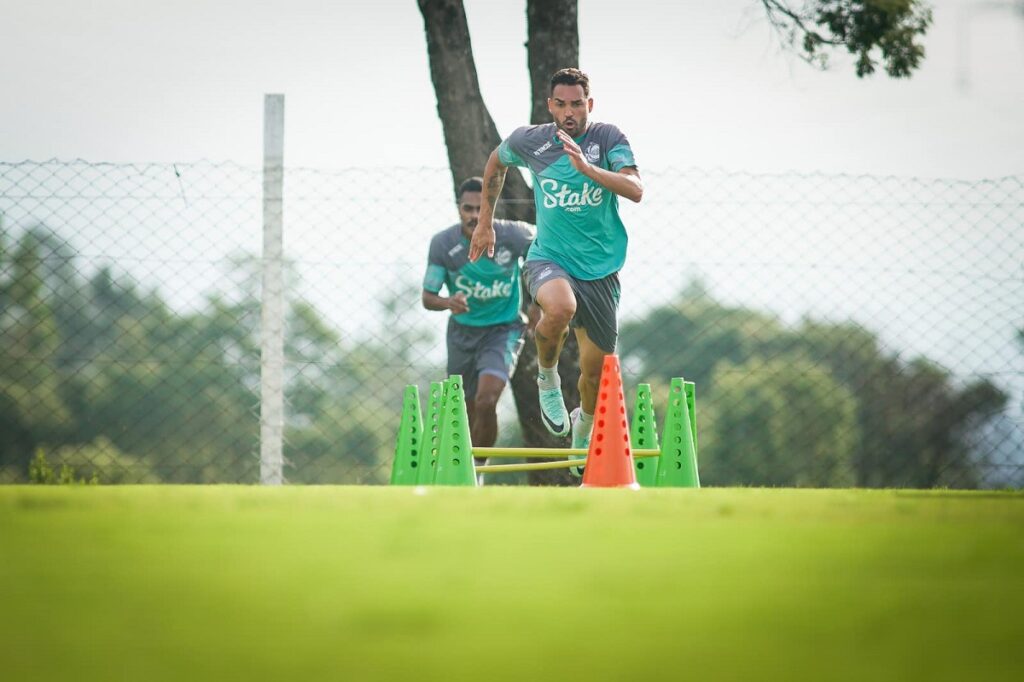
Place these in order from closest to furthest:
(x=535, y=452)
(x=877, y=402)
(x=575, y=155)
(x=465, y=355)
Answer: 1. (x=575, y=155)
2. (x=535, y=452)
3. (x=465, y=355)
4. (x=877, y=402)

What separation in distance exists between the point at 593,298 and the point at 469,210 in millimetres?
1901

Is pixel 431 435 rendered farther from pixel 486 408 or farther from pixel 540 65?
pixel 540 65

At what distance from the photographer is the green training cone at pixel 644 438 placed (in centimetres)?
631

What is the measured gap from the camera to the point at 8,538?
2.65m

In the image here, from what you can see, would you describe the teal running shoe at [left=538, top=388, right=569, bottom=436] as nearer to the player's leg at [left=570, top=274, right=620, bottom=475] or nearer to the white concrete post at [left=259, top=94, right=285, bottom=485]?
the player's leg at [left=570, top=274, right=620, bottom=475]

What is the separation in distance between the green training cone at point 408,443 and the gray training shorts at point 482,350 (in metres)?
1.63

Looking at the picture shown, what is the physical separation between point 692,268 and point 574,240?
2388mm

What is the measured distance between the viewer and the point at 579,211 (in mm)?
6293

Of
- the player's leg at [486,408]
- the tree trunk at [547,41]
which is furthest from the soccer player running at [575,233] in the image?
the tree trunk at [547,41]

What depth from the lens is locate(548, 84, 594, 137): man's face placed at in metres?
6.29

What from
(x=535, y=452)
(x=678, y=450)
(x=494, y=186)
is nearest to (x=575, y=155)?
(x=494, y=186)

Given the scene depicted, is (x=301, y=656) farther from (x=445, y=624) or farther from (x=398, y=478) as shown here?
(x=398, y=478)

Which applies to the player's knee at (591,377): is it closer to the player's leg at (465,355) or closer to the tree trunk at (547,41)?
the player's leg at (465,355)

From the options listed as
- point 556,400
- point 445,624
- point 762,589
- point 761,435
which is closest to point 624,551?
point 762,589
